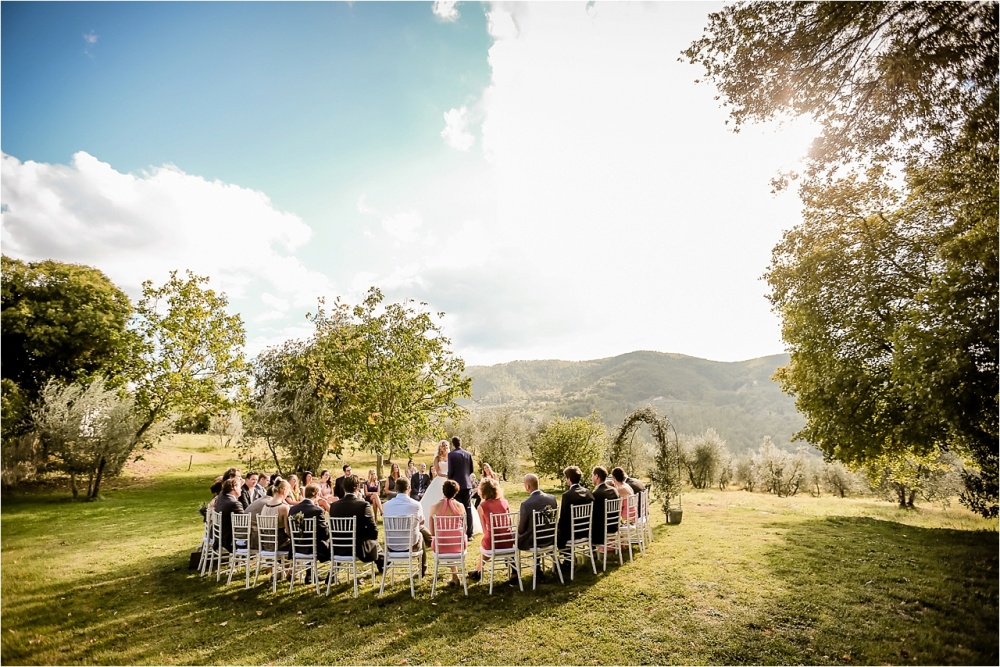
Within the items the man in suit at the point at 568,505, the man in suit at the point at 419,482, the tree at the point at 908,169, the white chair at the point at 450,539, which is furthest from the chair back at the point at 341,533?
the tree at the point at 908,169

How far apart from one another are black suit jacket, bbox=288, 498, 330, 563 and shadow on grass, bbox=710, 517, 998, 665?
20.0ft

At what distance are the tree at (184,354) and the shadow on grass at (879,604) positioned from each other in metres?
23.4

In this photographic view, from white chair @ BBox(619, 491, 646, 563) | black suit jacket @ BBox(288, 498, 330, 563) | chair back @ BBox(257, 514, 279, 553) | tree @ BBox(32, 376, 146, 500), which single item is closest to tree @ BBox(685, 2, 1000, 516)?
white chair @ BBox(619, 491, 646, 563)

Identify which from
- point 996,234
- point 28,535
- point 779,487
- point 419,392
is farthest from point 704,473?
point 28,535

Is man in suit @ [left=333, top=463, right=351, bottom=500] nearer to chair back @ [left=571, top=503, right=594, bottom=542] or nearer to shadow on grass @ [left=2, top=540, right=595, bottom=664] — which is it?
shadow on grass @ [left=2, top=540, right=595, bottom=664]

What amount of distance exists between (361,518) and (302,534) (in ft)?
3.52

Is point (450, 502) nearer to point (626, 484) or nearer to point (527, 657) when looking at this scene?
point (527, 657)

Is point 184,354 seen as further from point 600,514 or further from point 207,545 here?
point 600,514

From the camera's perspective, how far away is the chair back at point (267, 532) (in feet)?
25.8

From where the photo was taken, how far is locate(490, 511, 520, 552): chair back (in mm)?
7629

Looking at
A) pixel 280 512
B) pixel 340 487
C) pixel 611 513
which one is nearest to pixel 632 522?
pixel 611 513

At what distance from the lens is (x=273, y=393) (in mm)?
23641

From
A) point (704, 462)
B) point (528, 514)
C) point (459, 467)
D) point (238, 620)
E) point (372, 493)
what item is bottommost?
point (704, 462)

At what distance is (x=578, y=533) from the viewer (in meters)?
8.41
